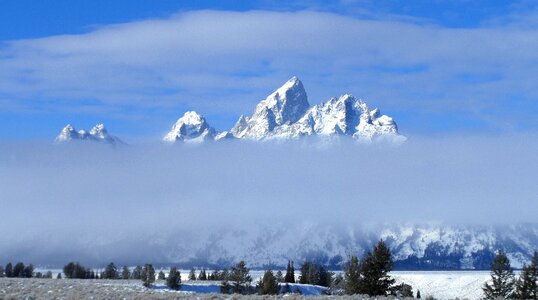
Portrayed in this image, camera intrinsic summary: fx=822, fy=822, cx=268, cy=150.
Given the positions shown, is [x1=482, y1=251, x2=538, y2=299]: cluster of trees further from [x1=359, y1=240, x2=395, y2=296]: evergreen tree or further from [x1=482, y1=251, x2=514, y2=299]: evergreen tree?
[x1=359, y1=240, x2=395, y2=296]: evergreen tree

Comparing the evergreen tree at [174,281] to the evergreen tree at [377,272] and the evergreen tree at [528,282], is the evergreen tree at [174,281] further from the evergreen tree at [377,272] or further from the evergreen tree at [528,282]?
the evergreen tree at [377,272]

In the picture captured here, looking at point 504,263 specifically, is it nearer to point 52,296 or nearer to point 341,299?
point 341,299

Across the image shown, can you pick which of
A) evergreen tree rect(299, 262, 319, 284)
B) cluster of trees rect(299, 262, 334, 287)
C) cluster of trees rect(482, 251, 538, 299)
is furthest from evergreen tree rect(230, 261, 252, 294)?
cluster of trees rect(299, 262, 334, 287)

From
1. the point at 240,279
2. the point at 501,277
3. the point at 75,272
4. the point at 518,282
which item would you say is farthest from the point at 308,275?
the point at 518,282

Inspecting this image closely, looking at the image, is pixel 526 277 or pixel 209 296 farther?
pixel 526 277

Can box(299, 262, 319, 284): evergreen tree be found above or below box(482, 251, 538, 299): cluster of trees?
above

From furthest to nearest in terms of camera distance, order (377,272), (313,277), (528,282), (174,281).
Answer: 1. (313,277)
2. (174,281)
3. (528,282)
4. (377,272)

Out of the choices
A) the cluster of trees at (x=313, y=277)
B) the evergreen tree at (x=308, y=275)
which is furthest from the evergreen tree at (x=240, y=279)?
the cluster of trees at (x=313, y=277)

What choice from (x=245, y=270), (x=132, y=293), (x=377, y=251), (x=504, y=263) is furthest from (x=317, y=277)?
(x=132, y=293)

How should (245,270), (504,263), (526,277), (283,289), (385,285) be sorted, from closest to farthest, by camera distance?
(385,285)
(526,277)
(504,263)
(245,270)
(283,289)

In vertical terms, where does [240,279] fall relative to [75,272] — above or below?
below

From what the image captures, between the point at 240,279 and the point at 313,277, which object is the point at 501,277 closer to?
the point at 240,279

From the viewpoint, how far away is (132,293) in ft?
151

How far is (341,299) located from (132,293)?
1169 cm
